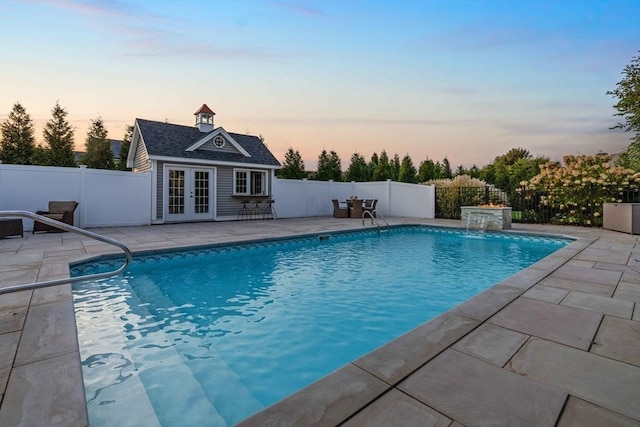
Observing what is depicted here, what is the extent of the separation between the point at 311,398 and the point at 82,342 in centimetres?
218

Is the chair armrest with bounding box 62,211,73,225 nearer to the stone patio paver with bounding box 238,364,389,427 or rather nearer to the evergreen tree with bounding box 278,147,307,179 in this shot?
the stone patio paver with bounding box 238,364,389,427

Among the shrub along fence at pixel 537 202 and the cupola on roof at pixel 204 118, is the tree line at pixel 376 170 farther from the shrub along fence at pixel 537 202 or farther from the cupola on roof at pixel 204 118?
the shrub along fence at pixel 537 202

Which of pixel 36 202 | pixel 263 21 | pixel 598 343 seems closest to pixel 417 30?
pixel 263 21

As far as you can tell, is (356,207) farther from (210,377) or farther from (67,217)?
(210,377)

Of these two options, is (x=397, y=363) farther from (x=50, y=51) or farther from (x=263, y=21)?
Result: (x=50, y=51)

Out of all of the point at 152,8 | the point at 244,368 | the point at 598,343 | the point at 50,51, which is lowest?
the point at 244,368

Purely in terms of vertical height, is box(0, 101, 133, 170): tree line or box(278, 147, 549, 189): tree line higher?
box(0, 101, 133, 170): tree line

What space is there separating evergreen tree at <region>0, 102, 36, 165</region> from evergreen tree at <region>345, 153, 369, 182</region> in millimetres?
21575

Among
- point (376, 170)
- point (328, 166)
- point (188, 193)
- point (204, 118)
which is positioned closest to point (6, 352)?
point (188, 193)

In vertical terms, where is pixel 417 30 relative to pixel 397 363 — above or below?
above

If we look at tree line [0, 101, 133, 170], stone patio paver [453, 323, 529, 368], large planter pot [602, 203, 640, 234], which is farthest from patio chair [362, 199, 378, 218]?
tree line [0, 101, 133, 170]

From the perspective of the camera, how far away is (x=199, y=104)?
1420 cm

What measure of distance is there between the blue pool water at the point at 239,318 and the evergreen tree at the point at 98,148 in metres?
22.0

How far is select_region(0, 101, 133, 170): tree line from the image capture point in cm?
2195
